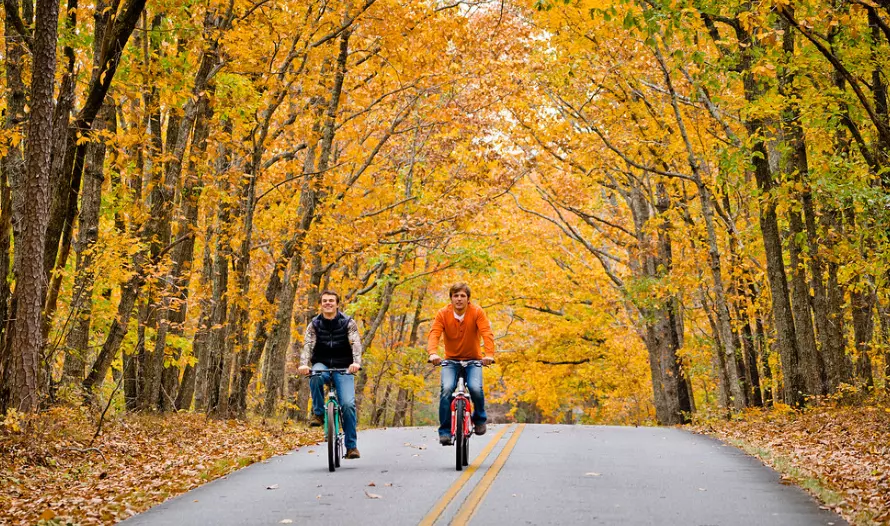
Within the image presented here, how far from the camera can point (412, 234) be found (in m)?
26.9

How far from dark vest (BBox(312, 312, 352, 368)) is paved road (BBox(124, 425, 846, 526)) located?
4.35 ft

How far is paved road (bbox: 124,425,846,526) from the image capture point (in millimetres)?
7629

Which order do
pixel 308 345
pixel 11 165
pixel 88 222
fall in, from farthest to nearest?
pixel 88 222
pixel 11 165
pixel 308 345

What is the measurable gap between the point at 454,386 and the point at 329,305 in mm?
1804

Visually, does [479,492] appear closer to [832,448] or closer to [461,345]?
[461,345]

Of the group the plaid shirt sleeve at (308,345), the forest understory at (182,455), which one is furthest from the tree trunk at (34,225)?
the plaid shirt sleeve at (308,345)

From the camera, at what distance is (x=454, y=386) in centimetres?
1130

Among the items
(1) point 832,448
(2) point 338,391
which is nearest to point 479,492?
(2) point 338,391

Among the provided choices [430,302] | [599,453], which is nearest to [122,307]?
[599,453]

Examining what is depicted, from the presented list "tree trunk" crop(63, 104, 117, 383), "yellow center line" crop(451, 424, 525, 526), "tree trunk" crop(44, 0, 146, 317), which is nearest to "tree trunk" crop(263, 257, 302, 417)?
"tree trunk" crop(63, 104, 117, 383)

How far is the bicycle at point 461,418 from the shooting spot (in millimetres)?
10766

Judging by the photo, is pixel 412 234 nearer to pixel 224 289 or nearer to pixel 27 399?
pixel 224 289

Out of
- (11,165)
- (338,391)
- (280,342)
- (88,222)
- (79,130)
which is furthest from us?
(280,342)

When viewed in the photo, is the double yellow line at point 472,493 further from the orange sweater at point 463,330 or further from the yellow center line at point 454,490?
the orange sweater at point 463,330
